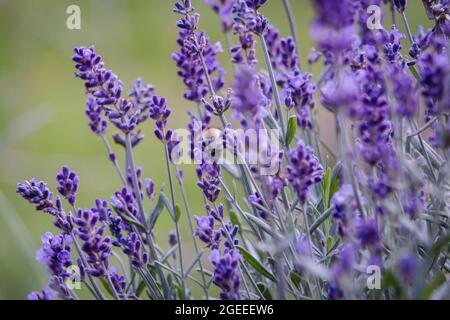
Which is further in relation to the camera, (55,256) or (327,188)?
(327,188)

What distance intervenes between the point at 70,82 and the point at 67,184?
3.15 meters

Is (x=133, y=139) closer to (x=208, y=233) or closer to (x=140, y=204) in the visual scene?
(x=140, y=204)

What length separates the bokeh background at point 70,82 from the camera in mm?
3469

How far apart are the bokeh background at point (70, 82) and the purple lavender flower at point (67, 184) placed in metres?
1.68

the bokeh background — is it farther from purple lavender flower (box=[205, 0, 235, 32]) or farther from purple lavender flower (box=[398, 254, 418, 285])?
purple lavender flower (box=[398, 254, 418, 285])

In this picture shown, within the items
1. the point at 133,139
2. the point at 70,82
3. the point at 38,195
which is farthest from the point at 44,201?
the point at 70,82

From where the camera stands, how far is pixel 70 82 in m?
4.32

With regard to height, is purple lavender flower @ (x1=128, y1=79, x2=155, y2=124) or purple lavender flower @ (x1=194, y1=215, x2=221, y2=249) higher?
purple lavender flower @ (x1=128, y1=79, x2=155, y2=124)

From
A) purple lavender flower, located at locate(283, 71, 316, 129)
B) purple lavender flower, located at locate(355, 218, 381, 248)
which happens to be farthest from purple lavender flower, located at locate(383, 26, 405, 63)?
purple lavender flower, located at locate(355, 218, 381, 248)

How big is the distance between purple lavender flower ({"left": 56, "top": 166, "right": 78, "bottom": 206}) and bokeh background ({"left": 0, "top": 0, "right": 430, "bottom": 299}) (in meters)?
1.68

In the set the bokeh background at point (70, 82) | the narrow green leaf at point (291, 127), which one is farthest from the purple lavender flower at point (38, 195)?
the bokeh background at point (70, 82)

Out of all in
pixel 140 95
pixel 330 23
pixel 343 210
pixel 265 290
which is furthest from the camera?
pixel 140 95

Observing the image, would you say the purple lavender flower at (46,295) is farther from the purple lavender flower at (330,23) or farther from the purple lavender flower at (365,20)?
the purple lavender flower at (365,20)

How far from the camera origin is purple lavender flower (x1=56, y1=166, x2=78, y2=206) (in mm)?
1304
